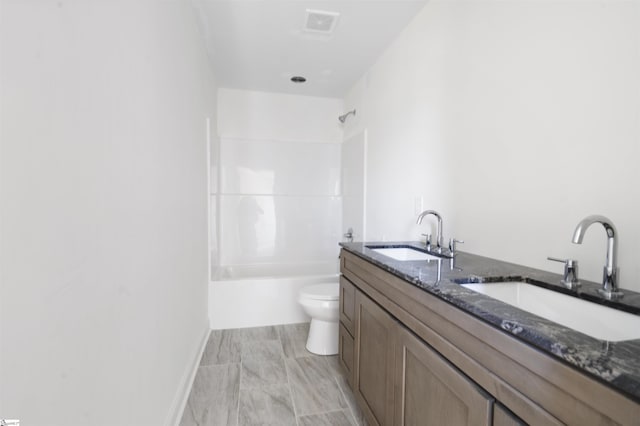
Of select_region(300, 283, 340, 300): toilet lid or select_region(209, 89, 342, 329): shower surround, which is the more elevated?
select_region(209, 89, 342, 329): shower surround

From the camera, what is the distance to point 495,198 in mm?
1364

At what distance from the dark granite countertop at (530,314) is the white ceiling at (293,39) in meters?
1.62

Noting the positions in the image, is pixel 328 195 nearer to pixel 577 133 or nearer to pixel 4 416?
pixel 577 133

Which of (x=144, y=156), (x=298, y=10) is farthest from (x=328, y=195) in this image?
(x=144, y=156)

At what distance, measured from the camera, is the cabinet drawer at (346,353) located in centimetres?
167

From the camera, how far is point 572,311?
2.93ft

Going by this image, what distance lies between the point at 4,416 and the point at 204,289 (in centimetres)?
209

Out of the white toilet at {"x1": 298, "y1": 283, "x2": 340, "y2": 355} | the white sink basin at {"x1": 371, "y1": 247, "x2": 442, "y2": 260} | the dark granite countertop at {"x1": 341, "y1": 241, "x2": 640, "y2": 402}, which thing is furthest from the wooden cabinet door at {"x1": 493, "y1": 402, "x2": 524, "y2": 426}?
the white toilet at {"x1": 298, "y1": 283, "x2": 340, "y2": 355}

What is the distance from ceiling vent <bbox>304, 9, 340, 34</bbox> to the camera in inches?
77.0

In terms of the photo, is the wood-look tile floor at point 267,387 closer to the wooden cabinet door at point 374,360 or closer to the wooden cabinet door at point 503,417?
the wooden cabinet door at point 374,360

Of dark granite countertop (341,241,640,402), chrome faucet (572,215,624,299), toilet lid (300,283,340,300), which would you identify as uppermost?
chrome faucet (572,215,624,299)

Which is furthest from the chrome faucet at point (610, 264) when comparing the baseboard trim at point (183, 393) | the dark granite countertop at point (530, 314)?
the baseboard trim at point (183, 393)

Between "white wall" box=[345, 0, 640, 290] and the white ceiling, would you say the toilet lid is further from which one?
the white ceiling

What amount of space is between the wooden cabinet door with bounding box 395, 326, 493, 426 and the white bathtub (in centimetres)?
188
